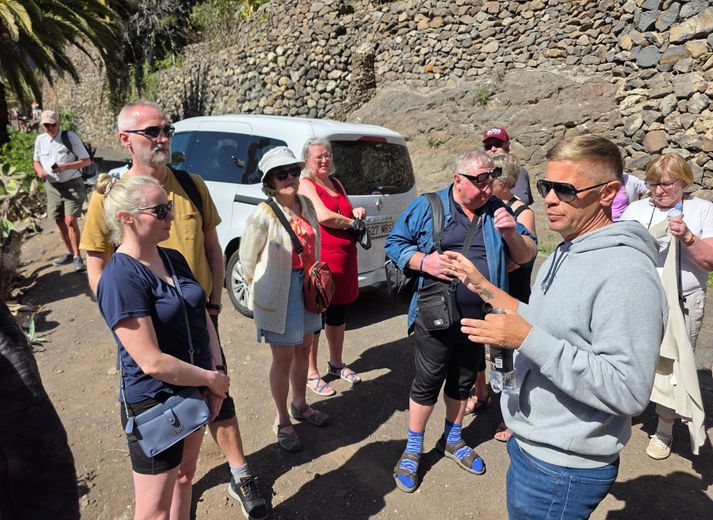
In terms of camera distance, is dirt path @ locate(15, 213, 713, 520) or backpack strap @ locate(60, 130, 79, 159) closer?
dirt path @ locate(15, 213, 713, 520)

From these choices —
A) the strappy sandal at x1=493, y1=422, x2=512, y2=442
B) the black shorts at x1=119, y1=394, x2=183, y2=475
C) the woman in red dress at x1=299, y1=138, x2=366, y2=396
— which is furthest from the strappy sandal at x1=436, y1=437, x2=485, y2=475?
the black shorts at x1=119, y1=394, x2=183, y2=475

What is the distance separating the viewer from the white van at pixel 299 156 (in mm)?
4754

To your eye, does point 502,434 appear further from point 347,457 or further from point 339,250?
point 339,250

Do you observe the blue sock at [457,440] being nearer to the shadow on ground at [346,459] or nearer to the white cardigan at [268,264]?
the shadow on ground at [346,459]

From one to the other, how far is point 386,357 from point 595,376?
124 inches

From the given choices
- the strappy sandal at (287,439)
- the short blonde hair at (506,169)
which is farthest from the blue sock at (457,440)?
the short blonde hair at (506,169)

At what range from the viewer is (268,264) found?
2971mm

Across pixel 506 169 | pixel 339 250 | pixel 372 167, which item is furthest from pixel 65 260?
pixel 506 169

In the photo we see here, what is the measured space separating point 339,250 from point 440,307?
127cm

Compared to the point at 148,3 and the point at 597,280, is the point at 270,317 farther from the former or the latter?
the point at 148,3

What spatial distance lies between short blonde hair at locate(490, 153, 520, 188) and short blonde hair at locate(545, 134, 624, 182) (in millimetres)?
1625

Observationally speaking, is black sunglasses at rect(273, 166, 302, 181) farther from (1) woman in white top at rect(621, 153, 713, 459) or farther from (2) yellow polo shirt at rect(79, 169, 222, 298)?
(1) woman in white top at rect(621, 153, 713, 459)

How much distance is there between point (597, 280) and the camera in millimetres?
1453

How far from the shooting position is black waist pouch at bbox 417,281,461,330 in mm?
2678
